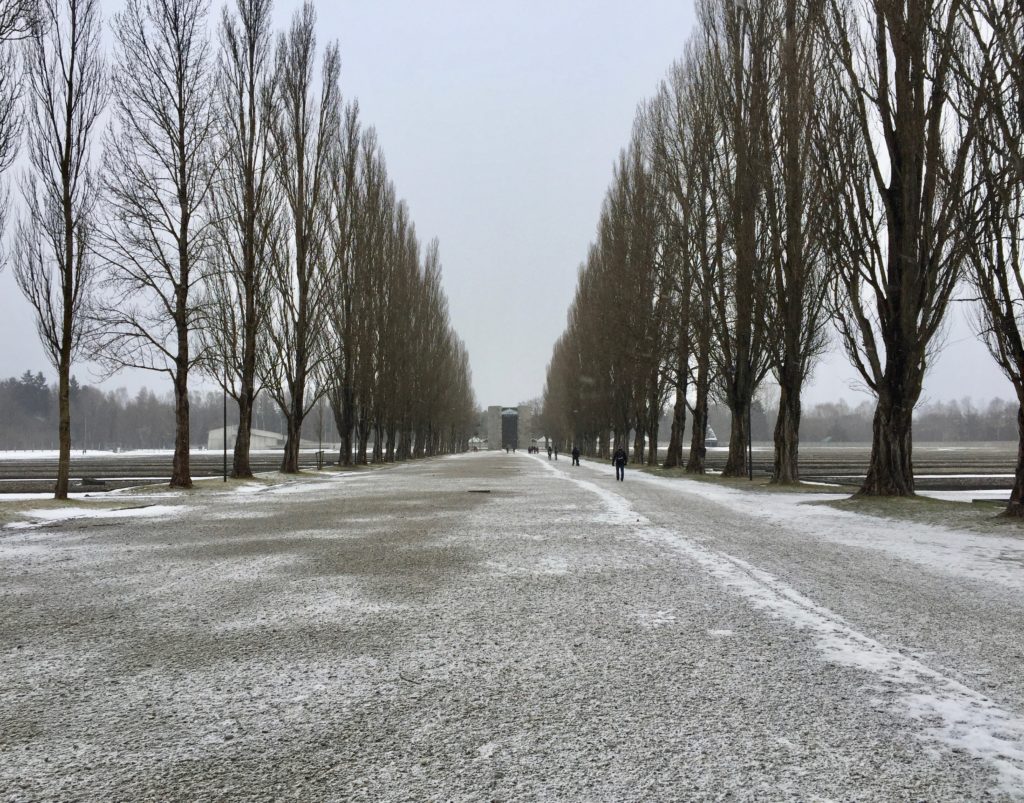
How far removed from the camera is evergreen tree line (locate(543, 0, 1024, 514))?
1337cm

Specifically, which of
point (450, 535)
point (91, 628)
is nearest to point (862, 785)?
point (91, 628)

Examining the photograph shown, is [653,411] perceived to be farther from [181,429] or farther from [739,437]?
[181,429]

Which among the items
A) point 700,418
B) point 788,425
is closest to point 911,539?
point 788,425

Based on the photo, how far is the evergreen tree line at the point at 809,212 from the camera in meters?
13.4

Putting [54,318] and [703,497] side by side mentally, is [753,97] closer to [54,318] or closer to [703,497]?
[703,497]

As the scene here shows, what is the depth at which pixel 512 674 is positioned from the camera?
164 inches

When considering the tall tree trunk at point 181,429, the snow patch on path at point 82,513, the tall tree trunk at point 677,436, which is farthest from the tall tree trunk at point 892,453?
the tall tree trunk at point 181,429

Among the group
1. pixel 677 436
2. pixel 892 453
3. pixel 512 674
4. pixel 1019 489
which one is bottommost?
pixel 512 674

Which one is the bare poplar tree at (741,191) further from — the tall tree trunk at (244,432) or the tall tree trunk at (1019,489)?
the tall tree trunk at (244,432)

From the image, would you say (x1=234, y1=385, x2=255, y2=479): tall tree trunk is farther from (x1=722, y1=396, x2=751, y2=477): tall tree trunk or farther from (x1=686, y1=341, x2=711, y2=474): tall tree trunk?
(x1=722, y1=396, x2=751, y2=477): tall tree trunk

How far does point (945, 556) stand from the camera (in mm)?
8984

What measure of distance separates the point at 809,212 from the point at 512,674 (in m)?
18.4

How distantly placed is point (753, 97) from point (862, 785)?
25.1m

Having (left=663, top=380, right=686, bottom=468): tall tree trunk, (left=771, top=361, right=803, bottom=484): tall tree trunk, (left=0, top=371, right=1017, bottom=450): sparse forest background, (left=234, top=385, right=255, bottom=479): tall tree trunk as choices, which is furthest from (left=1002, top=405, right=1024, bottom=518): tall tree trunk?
(left=0, top=371, right=1017, bottom=450): sparse forest background
